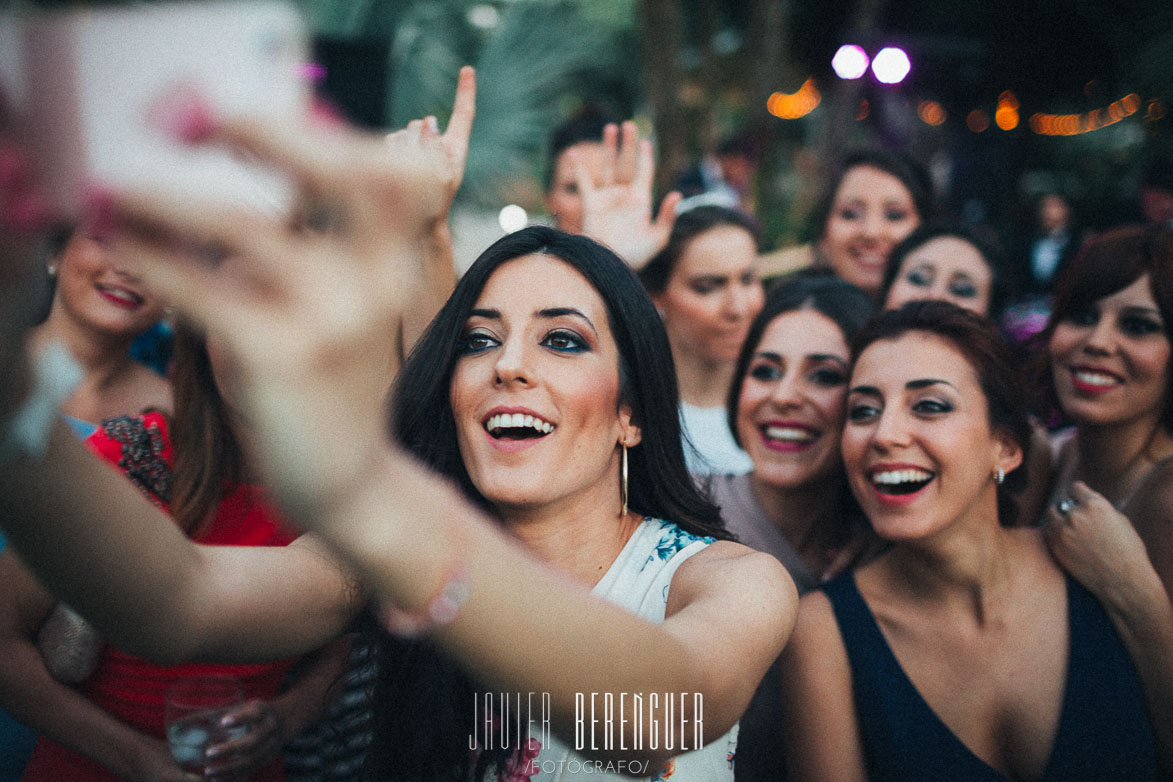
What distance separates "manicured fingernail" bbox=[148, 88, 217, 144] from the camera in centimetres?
63

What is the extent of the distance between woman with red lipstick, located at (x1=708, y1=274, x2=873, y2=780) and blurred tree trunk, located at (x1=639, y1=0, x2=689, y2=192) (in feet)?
19.1

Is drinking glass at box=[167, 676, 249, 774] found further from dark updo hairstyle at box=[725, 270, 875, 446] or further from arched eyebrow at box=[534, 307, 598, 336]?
dark updo hairstyle at box=[725, 270, 875, 446]

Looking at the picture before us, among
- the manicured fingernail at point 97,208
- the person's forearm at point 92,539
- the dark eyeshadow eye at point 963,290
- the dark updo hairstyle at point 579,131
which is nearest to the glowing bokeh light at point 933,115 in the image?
the dark updo hairstyle at point 579,131

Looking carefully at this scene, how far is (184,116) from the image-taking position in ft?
2.08

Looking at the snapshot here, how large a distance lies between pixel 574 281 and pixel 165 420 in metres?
1.21

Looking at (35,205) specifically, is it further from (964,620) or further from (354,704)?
(964,620)

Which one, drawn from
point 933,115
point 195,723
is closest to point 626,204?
point 195,723

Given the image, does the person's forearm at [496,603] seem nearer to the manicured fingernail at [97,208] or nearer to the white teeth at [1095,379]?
the manicured fingernail at [97,208]

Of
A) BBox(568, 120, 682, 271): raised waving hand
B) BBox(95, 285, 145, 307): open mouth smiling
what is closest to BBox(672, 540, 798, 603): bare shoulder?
BBox(568, 120, 682, 271): raised waving hand

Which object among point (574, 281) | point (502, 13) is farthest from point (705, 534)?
point (502, 13)

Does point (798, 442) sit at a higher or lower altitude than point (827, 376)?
lower

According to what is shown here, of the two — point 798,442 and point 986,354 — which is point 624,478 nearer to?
point 798,442

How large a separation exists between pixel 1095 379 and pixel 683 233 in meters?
1.69

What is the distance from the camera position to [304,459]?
0.73 m
